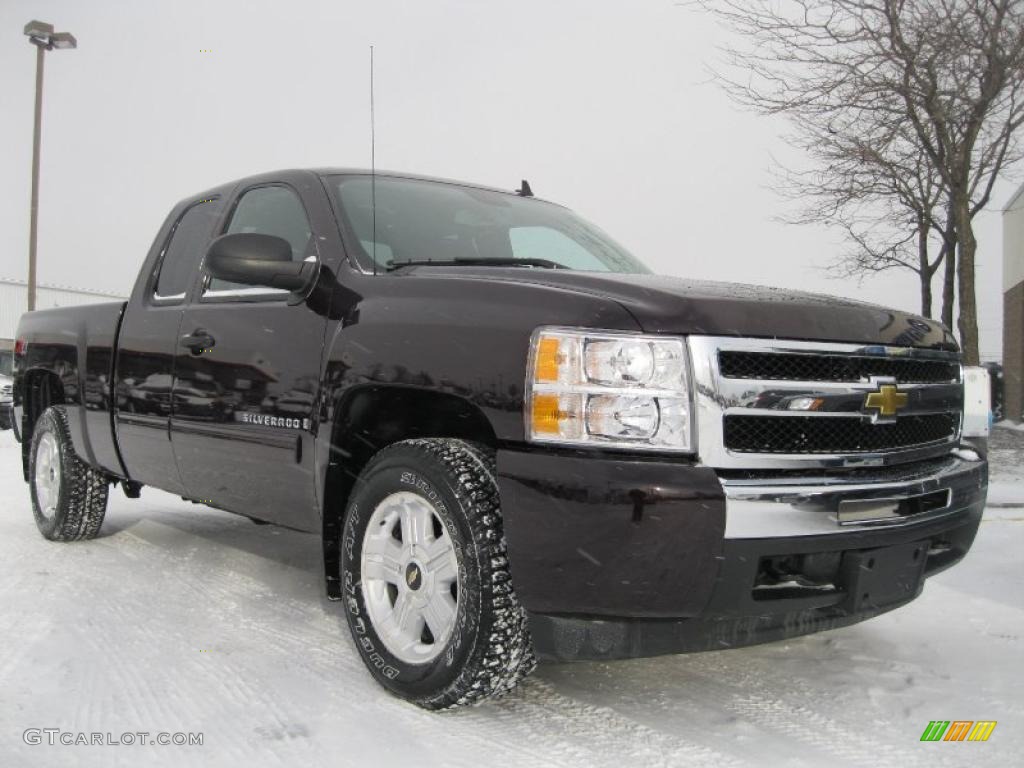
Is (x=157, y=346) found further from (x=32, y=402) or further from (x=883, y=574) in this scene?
(x=883, y=574)

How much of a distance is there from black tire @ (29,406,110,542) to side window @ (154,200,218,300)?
4.17 ft

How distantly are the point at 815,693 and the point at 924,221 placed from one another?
16493mm

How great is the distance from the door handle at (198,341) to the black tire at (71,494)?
1.72 meters

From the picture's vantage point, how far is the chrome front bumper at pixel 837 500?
2422 millimetres

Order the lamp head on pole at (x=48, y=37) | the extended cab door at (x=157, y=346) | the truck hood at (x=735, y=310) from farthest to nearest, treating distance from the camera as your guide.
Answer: the lamp head on pole at (x=48, y=37), the extended cab door at (x=157, y=346), the truck hood at (x=735, y=310)

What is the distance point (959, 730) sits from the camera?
278 centimetres

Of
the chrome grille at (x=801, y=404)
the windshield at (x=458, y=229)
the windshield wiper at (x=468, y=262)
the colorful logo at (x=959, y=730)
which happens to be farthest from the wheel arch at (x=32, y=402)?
the colorful logo at (x=959, y=730)

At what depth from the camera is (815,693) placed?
10.2 ft

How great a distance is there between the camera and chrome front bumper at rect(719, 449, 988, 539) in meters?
2.42

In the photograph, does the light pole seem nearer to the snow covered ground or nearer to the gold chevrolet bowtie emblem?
the snow covered ground

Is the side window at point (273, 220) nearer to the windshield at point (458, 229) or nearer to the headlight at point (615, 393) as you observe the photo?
the windshield at point (458, 229)

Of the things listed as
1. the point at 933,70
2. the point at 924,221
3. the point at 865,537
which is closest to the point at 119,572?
the point at 865,537

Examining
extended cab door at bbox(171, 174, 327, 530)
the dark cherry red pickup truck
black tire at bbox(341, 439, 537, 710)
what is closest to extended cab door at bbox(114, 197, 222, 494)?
extended cab door at bbox(171, 174, 327, 530)

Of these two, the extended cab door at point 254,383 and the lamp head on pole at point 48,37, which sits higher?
the lamp head on pole at point 48,37
